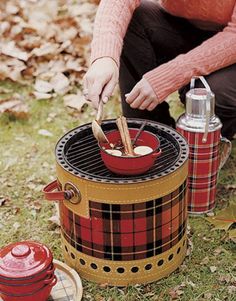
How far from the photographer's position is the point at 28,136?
2842 millimetres

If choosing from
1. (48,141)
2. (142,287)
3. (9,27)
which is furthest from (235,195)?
(9,27)

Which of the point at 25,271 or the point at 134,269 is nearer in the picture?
the point at 25,271

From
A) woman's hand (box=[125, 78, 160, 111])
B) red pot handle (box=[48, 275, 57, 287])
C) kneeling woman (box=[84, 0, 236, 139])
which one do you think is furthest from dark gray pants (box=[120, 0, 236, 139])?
red pot handle (box=[48, 275, 57, 287])

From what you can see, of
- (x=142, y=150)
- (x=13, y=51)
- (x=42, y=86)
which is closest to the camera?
(x=142, y=150)

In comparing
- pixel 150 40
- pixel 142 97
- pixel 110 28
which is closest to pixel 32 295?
pixel 142 97

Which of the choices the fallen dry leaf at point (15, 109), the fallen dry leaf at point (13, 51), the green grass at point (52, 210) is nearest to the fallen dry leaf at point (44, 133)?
the green grass at point (52, 210)

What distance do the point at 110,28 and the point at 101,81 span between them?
28 cm

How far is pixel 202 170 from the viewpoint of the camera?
7.39ft

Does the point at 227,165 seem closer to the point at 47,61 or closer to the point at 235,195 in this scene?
the point at 235,195

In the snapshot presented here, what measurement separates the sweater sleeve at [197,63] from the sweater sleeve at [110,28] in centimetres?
16

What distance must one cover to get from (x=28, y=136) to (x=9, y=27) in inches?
40.0

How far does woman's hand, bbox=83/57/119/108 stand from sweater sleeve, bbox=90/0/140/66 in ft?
0.19

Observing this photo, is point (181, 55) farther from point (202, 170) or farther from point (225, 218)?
point (225, 218)

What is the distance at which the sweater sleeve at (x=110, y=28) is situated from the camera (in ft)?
6.63
